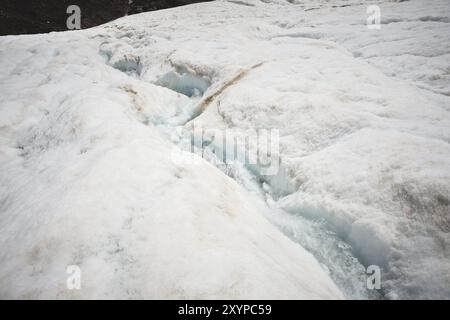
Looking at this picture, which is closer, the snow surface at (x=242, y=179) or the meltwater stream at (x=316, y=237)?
the snow surface at (x=242, y=179)

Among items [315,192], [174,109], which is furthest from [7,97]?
[315,192]

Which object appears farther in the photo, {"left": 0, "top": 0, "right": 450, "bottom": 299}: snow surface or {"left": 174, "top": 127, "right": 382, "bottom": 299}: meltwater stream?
{"left": 174, "top": 127, "right": 382, "bottom": 299}: meltwater stream

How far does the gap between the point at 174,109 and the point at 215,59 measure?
Result: 79.8 inches

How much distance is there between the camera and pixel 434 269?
2797 millimetres

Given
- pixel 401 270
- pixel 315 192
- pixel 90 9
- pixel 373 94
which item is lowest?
pixel 401 270

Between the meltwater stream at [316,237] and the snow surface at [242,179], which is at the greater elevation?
the snow surface at [242,179]

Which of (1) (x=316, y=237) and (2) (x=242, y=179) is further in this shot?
(2) (x=242, y=179)

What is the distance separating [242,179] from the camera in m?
4.64

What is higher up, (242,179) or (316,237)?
(242,179)

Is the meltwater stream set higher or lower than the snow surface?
lower

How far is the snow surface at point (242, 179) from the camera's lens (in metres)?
2.70

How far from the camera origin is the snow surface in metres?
2.70
